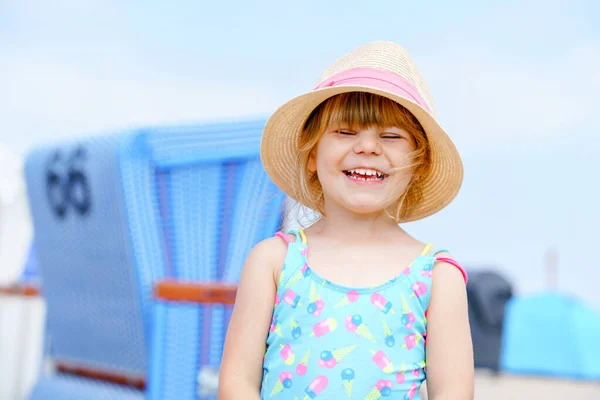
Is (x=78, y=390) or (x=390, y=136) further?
(x=78, y=390)

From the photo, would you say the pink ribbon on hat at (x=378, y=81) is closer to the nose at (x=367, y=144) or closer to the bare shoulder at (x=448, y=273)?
the nose at (x=367, y=144)

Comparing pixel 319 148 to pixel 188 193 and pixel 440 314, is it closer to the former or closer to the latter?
pixel 440 314

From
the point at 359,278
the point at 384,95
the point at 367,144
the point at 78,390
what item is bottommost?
the point at 78,390

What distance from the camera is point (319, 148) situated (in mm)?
1959

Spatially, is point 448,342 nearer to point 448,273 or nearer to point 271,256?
point 448,273

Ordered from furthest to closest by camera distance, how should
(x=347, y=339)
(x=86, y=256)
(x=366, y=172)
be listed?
(x=86, y=256) → (x=366, y=172) → (x=347, y=339)

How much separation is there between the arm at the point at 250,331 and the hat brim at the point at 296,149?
12.7 inches

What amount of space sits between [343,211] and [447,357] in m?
0.41

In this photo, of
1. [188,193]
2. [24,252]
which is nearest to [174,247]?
[188,193]

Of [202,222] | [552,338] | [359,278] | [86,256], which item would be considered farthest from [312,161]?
[552,338]

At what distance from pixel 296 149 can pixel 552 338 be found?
26.0 ft

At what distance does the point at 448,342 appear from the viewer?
1817 millimetres

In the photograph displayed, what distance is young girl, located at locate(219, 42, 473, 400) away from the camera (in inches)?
70.5

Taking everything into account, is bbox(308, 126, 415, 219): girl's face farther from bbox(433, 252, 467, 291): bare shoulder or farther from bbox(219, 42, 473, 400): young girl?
bbox(433, 252, 467, 291): bare shoulder
